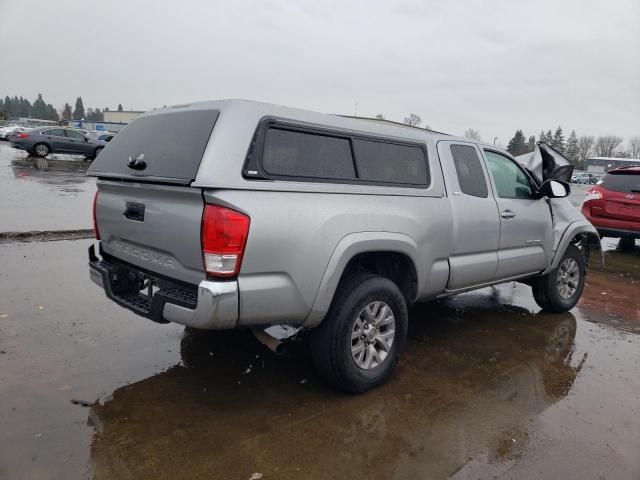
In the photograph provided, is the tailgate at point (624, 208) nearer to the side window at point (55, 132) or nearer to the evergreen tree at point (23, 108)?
the side window at point (55, 132)

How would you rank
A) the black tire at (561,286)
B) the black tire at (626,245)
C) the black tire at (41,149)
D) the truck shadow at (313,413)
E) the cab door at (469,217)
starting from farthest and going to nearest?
the black tire at (41,149) → the black tire at (626,245) → the black tire at (561,286) → the cab door at (469,217) → the truck shadow at (313,413)

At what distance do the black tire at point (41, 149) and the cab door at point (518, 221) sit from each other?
76.3 feet

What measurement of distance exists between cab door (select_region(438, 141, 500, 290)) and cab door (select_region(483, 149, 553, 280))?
148 mm

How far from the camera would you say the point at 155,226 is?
2982mm

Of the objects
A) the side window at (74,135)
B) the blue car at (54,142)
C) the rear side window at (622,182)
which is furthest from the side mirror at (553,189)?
the side window at (74,135)

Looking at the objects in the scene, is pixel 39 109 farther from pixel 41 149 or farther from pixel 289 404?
pixel 289 404

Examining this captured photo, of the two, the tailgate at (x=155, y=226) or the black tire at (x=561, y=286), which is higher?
the tailgate at (x=155, y=226)

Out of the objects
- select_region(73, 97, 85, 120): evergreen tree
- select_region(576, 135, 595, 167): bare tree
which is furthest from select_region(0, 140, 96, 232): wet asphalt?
select_region(73, 97, 85, 120): evergreen tree

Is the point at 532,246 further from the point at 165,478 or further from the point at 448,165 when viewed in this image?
the point at 165,478

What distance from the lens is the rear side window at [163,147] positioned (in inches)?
111

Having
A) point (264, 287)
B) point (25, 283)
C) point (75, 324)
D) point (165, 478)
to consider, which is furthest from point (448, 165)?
point (25, 283)

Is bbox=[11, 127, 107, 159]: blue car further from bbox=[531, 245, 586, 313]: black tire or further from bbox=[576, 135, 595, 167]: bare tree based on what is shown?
bbox=[576, 135, 595, 167]: bare tree

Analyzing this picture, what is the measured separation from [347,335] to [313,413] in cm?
56

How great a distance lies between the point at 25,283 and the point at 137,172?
10.1ft
